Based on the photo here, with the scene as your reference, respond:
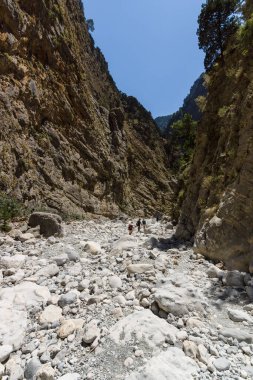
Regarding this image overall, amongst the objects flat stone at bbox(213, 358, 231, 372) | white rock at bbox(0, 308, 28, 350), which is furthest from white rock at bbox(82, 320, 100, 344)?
flat stone at bbox(213, 358, 231, 372)

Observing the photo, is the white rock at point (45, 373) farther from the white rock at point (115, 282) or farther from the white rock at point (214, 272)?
the white rock at point (214, 272)

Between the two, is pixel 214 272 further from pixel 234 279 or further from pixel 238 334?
pixel 238 334

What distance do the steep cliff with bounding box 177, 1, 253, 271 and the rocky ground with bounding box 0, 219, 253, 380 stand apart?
79 centimetres

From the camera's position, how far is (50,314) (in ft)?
16.3

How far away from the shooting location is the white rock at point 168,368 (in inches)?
132

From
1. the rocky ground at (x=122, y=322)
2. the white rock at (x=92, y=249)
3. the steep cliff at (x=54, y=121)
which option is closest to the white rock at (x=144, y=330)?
the rocky ground at (x=122, y=322)

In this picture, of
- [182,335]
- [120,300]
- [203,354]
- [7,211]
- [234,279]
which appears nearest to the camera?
[203,354]

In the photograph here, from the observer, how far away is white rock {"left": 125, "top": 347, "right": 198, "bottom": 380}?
11.0ft

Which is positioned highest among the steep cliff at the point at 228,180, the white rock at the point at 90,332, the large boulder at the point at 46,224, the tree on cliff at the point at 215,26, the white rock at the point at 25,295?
the tree on cliff at the point at 215,26

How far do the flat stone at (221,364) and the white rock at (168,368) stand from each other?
0.30 metres

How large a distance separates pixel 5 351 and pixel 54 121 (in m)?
25.0

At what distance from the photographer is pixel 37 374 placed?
3.54 meters

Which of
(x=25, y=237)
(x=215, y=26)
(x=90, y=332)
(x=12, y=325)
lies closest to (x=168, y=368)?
(x=90, y=332)

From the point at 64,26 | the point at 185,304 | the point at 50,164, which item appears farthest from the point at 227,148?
the point at 64,26
